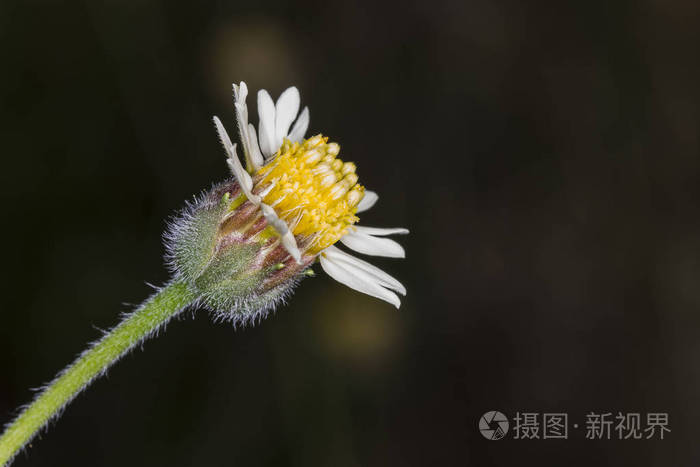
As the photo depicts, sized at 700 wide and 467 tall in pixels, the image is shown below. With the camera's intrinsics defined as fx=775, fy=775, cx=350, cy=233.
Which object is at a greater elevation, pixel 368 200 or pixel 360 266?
pixel 368 200

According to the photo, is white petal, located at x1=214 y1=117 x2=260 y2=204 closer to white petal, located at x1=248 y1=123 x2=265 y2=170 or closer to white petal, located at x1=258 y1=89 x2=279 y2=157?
white petal, located at x1=248 y1=123 x2=265 y2=170

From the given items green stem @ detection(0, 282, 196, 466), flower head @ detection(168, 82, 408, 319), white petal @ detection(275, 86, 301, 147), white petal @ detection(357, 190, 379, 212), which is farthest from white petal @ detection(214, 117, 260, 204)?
white petal @ detection(357, 190, 379, 212)

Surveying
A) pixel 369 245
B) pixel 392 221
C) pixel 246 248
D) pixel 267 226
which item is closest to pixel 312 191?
pixel 267 226

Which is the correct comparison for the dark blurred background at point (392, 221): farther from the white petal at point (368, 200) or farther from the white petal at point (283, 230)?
the white petal at point (283, 230)

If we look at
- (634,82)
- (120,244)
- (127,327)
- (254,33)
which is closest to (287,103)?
(127,327)

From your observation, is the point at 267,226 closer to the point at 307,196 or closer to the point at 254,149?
the point at 307,196

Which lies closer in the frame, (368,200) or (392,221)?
(368,200)

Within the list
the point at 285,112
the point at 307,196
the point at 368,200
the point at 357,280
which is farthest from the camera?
the point at 368,200
